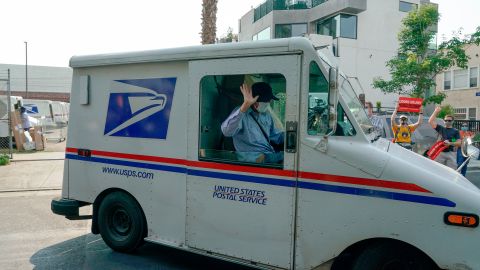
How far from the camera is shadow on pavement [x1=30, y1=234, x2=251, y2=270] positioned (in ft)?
15.7

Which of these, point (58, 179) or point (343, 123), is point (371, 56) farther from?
point (343, 123)

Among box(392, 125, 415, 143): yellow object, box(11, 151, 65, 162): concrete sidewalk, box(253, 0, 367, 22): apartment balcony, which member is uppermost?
box(253, 0, 367, 22): apartment balcony

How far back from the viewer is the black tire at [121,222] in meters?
4.98

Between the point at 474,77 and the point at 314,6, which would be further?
the point at 314,6

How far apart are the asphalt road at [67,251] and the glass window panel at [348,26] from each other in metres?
25.5

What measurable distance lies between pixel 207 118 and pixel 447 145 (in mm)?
7003

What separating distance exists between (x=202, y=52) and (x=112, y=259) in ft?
9.00

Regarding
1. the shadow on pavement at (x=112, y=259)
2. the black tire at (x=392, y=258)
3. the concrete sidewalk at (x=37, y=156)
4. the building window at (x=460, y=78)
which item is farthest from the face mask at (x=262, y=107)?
the building window at (x=460, y=78)

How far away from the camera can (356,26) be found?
95.1 feet

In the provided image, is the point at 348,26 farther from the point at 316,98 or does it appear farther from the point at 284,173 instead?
the point at 284,173

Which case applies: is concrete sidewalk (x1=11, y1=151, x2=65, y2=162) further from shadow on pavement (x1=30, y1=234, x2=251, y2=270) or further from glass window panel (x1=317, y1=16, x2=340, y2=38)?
glass window panel (x1=317, y1=16, x2=340, y2=38)

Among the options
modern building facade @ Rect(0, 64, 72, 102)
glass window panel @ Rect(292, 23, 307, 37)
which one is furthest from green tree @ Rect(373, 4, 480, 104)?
modern building facade @ Rect(0, 64, 72, 102)

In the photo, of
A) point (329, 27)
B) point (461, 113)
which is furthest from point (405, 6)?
point (461, 113)

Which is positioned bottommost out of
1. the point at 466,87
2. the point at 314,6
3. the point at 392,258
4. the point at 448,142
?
the point at 392,258
